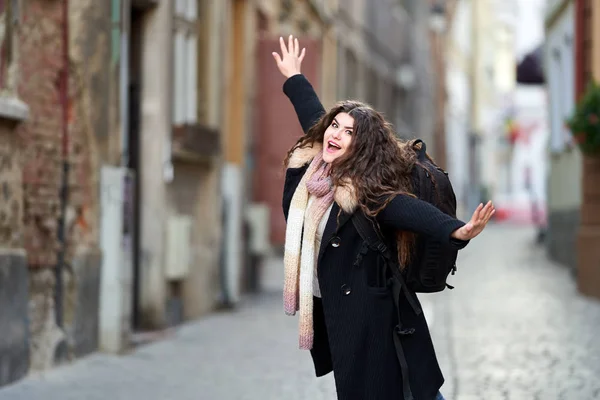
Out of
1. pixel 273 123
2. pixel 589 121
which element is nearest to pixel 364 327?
pixel 589 121

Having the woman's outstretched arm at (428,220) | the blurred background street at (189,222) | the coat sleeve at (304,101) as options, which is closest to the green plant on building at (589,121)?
the blurred background street at (189,222)

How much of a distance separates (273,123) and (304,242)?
11.3 metres

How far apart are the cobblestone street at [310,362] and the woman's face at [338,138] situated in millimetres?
2963

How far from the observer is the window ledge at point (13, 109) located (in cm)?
811

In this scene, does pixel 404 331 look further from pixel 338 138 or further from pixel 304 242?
pixel 338 138

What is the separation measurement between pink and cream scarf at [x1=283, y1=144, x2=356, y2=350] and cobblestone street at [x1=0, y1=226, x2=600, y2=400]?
2690 mm

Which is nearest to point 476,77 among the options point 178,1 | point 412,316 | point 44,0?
point 178,1

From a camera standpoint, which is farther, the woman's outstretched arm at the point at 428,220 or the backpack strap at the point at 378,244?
the backpack strap at the point at 378,244

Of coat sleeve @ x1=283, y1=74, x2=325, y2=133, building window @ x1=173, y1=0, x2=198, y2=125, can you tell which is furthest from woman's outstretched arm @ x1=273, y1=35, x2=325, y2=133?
building window @ x1=173, y1=0, x2=198, y2=125

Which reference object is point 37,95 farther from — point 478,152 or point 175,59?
point 478,152

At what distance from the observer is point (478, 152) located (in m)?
56.4

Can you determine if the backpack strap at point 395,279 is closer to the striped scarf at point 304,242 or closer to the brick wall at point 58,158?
the striped scarf at point 304,242

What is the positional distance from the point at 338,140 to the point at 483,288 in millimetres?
11726

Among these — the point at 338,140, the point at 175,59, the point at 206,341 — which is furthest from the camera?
the point at 175,59
